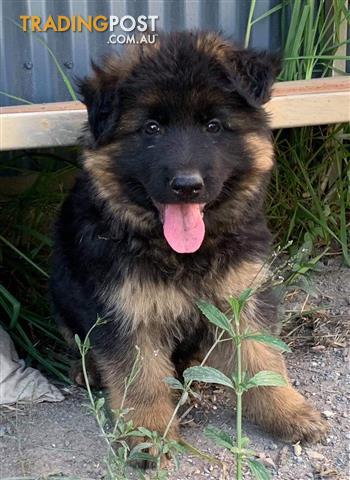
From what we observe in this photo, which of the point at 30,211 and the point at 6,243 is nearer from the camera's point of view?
the point at 6,243

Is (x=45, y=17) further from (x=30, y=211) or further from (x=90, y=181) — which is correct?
(x=90, y=181)

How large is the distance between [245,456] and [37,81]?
8.34ft

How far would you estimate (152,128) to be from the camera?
2.77 m

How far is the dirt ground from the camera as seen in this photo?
2.83 m

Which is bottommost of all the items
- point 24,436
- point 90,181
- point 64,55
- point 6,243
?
point 24,436

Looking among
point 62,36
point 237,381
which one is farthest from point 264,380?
point 62,36

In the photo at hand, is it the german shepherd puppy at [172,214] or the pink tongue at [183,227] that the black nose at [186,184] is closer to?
the german shepherd puppy at [172,214]

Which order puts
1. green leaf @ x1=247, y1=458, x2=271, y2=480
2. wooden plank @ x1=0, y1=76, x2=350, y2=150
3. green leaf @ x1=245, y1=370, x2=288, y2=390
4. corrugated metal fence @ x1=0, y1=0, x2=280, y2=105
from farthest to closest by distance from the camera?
corrugated metal fence @ x1=0, y1=0, x2=280, y2=105 → wooden plank @ x1=0, y1=76, x2=350, y2=150 → green leaf @ x1=245, y1=370, x2=288, y2=390 → green leaf @ x1=247, y1=458, x2=271, y2=480

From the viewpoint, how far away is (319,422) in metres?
3.00

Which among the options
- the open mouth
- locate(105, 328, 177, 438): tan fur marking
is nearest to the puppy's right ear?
the open mouth

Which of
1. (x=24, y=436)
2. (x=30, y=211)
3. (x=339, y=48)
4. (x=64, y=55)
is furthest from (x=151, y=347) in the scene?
(x=339, y=48)

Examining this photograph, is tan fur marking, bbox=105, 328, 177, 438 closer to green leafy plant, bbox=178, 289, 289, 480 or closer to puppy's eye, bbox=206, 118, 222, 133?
green leafy plant, bbox=178, 289, 289, 480

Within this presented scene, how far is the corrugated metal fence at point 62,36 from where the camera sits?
4.07 metres

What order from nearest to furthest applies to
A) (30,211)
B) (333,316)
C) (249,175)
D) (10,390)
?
(249,175), (10,390), (333,316), (30,211)
